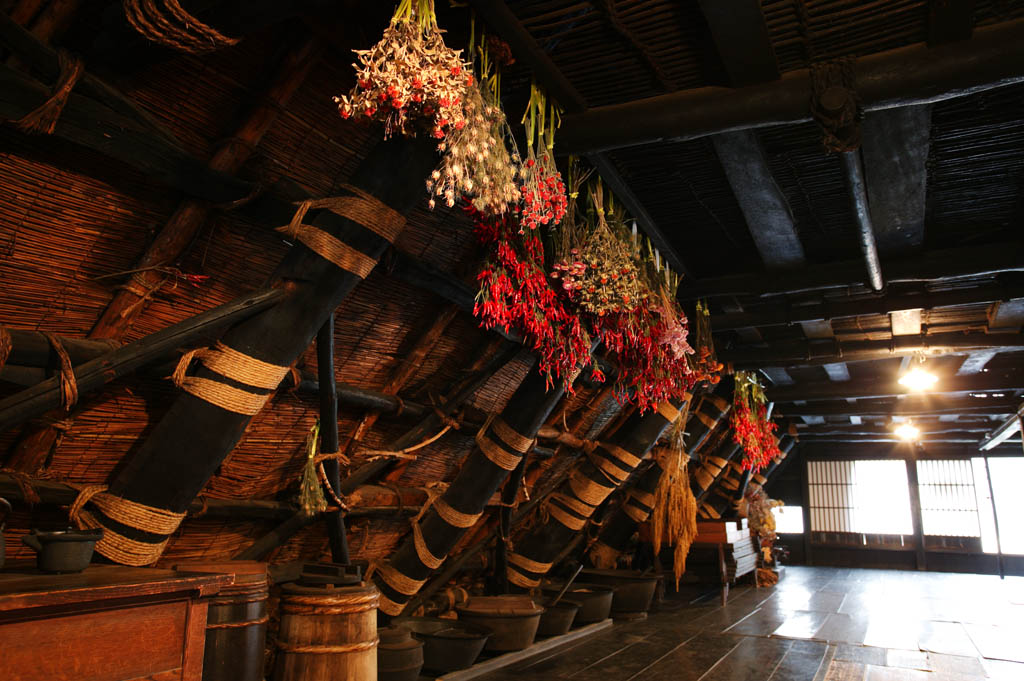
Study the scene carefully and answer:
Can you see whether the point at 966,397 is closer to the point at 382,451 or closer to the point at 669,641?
the point at 669,641

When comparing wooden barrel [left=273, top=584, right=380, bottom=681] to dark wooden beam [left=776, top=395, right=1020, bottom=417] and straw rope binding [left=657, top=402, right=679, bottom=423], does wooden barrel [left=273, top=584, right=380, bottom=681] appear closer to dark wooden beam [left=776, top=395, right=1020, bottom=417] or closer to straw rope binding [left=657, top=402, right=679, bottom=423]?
straw rope binding [left=657, top=402, right=679, bottom=423]

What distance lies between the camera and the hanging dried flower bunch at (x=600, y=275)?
335cm

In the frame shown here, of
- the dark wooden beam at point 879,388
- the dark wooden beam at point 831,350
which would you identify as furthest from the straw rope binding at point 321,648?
the dark wooden beam at point 879,388

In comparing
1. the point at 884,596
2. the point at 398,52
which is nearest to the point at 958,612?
the point at 884,596

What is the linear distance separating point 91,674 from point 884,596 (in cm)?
1020

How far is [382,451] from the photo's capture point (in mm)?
3715

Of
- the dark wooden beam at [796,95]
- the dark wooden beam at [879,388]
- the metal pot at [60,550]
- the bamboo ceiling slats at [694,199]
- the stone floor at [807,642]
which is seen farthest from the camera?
the dark wooden beam at [879,388]

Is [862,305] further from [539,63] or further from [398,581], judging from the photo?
[398,581]

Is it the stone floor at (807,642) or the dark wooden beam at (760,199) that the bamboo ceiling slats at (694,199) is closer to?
the dark wooden beam at (760,199)

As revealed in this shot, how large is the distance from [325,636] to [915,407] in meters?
9.59

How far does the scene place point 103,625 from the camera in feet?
5.13

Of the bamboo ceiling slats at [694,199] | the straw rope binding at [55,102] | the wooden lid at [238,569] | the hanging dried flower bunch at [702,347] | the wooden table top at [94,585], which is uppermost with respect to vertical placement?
the bamboo ceiling slats at [694,199]

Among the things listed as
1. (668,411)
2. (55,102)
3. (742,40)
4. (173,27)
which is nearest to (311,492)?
(55,102)

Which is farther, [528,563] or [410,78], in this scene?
[528,563]
